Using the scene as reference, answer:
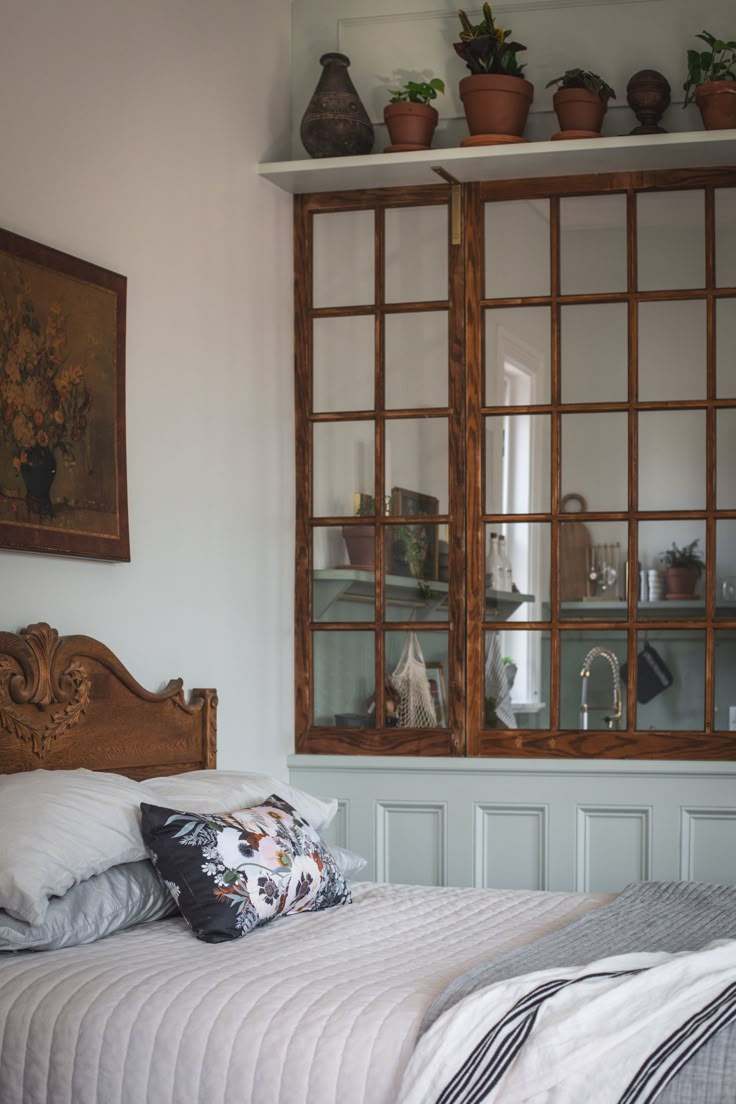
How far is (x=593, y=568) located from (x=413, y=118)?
1.48 meters

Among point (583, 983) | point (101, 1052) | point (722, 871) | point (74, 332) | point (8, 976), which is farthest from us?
point (722, 871)

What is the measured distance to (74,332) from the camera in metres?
2.96

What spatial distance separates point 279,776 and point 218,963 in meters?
1.88

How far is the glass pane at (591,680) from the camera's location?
12.9ft

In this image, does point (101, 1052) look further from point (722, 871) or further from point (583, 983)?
point (722, 871)

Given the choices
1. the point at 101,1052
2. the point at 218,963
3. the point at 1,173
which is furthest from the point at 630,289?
the point at 101,1052

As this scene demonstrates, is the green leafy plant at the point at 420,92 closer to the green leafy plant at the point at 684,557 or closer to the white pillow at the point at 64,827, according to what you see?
the green leafy plant at the point at 684,557

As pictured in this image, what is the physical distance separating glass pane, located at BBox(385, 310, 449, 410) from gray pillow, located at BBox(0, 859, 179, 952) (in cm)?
206

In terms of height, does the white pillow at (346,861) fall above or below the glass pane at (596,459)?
below

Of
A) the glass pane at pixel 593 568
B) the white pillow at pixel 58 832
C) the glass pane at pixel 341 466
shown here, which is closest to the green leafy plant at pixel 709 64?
the glass pane at pixel 593 568

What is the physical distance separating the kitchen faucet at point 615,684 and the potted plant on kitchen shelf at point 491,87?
1.57 meters

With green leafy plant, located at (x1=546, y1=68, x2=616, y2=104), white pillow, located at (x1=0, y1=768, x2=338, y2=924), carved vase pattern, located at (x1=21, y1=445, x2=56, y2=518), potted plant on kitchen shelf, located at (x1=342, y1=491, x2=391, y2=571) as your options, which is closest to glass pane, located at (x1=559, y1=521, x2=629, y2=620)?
potted plant on kitchen shelf, located at (x1=342, y1=491, x2=391, y2=571)

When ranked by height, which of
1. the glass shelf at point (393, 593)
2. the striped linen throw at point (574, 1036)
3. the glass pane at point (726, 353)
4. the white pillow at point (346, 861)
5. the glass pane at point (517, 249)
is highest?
the glass pane at point (517, 249)

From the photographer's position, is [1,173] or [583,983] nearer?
[583,983]
